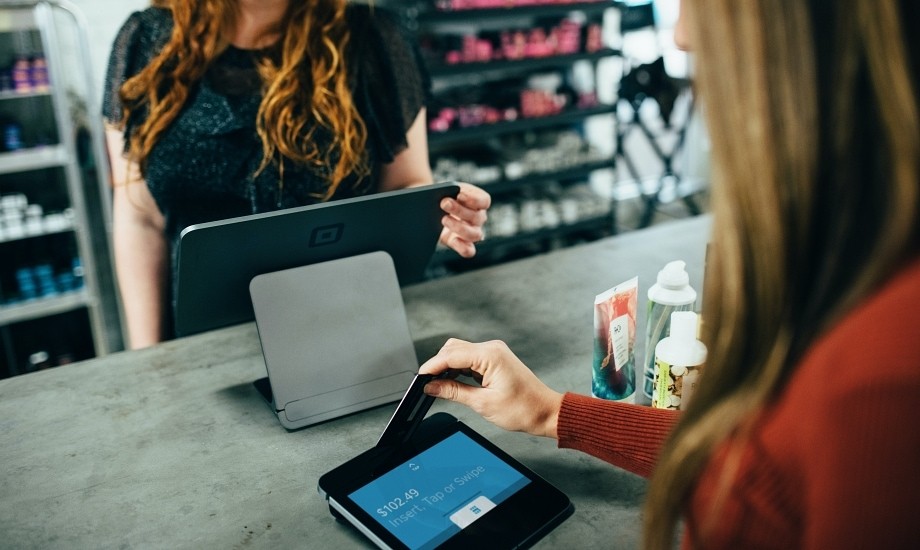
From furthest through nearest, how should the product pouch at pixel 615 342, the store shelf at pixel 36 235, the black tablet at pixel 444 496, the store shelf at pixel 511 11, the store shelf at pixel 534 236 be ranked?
1. the store shelf at pixel 534 236
2. the store shelf at pixel 511 11
3. the store shelf at pixel 36 235
4. the product pouch at pixel 615 342
5. the black tablet at pixel 444 496

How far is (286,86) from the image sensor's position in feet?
5.56

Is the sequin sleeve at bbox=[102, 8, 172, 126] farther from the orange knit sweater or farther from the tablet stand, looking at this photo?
the orange knit sweater

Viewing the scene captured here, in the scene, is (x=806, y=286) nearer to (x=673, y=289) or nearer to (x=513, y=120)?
(x=673, y=289)

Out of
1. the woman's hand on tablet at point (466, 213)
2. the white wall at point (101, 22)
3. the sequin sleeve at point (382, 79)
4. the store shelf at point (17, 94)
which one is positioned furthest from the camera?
the white wall at point (101, 22)

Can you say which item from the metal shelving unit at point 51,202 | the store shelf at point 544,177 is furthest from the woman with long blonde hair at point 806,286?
the store shelf at point 544,177

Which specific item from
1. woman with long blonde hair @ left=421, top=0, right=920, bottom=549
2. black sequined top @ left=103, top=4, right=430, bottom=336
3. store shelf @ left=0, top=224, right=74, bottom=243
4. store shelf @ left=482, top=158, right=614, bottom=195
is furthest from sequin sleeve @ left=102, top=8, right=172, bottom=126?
store shelf @ left=482, top=158, right=614, bottom=195

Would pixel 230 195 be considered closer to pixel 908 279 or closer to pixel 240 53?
pixel 240 53

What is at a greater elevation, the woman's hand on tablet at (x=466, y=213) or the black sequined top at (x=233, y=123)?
Answer: the black sequined top at (x=233, y=123)

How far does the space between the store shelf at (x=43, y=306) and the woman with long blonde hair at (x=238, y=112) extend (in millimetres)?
1959

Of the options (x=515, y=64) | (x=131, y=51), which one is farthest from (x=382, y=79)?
(x=515, y=64)

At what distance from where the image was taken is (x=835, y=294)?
0.57 metres

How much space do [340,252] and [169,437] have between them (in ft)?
1.33

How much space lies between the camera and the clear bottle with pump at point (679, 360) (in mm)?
1067

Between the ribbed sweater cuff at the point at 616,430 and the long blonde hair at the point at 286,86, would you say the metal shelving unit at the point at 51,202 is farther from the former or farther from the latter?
the ribbed sweater cuff at the point at 616,430
